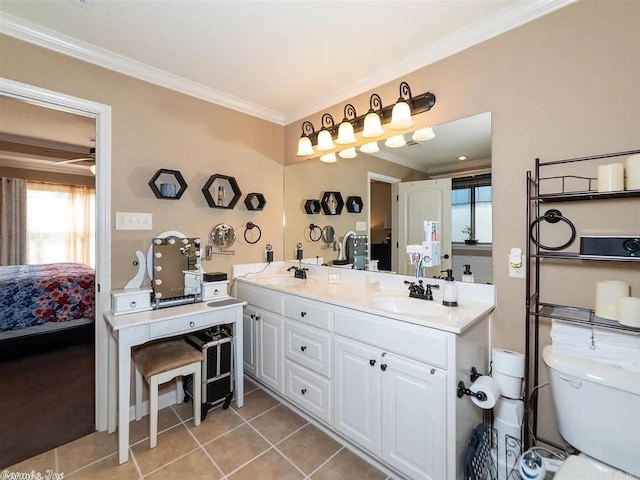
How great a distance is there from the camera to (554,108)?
4.77 ft

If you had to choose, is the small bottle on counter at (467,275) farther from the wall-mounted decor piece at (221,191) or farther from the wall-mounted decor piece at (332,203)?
the wall-mounted decor piece at (221,191)

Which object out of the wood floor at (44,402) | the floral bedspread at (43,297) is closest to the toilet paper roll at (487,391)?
the wood floor at (44,402)

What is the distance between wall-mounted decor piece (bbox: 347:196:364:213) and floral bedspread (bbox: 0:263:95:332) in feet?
10.5

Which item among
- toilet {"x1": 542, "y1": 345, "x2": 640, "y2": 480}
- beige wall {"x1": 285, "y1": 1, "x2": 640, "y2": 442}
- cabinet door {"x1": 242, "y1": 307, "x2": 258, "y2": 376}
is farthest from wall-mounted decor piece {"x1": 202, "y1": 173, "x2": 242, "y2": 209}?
toilet {"x1": 542, "y1": 345, "x2": 640, "y2": 480}

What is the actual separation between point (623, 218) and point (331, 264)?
5.98 ft

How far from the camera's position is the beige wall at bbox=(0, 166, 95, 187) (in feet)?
15.5

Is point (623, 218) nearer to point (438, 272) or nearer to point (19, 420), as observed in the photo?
point (438, 272)

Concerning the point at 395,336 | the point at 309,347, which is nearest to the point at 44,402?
the point at 309,347

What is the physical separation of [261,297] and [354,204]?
3.46 feet

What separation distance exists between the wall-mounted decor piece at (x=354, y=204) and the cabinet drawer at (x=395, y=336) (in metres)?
1.00

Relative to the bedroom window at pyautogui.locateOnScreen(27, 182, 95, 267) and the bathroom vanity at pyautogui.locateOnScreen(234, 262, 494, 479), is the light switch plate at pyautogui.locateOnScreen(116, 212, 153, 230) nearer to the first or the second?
the bathroom vanity at pyautogui.locateOnScreen(234, 262, 494, 479)

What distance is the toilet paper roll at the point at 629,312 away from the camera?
1.05 m

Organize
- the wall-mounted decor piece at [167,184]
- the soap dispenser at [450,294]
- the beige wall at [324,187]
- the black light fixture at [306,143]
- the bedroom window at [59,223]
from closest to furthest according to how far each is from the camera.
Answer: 1. the soap dispenser at [450,294]
2. the wall-mounted decor piece at [167,184]
3. the beige wall at [324,187]
4. the black light fixture at [306,143]
5. the bedroom window at [59,223]

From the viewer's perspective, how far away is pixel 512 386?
141 centimetres
